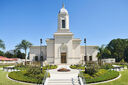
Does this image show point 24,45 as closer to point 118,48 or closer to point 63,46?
point 63,46

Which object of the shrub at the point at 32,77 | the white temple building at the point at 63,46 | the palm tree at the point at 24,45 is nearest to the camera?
the shrub at the point at 32,77

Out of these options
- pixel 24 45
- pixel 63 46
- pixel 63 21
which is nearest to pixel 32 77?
pixel 63 46

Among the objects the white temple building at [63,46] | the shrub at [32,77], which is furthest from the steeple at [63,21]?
the shrub at [32,77]

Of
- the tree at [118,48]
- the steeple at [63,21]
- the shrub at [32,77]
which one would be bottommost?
the shrub at [32,77]

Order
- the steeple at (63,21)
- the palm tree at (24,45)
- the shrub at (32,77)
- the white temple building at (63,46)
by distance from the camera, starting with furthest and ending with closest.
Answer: the palm tree at (24,45), the steeple at (63,21), the white temple building at (63,46), the shrub at (32,77)

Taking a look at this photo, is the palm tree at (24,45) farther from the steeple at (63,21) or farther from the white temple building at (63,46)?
the steeple at (63,21)

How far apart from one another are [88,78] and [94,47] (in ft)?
104

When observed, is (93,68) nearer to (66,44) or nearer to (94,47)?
(66,44)

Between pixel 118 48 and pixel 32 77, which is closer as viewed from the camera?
pixel 32 77

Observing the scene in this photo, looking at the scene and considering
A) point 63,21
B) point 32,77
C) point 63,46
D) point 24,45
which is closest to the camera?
point 32,77

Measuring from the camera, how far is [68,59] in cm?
3803

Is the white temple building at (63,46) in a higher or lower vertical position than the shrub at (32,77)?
higher

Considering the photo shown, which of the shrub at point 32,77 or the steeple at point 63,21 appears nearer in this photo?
the shrub at point 32,77

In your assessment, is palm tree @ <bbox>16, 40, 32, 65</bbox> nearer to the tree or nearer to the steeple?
the steeple
